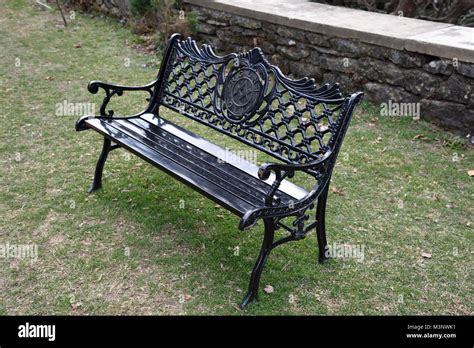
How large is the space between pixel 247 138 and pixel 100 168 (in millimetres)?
1262

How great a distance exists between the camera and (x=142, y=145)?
3.57 metres

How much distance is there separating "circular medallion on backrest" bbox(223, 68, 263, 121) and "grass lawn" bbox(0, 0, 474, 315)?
0.83m

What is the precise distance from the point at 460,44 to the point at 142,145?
122 inches

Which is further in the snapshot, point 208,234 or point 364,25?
point 364,25

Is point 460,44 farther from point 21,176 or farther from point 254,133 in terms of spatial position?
point 21,176

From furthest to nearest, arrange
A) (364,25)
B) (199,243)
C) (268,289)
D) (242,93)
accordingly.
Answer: (364,25)
(199,243)
(242,93)
(268,289)

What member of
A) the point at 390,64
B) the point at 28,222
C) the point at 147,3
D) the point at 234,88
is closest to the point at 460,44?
the point at 390,64

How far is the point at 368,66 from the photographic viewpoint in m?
5.38

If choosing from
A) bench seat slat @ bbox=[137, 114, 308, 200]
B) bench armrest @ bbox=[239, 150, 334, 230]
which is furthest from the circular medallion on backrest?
bench armrest @ bbox=[239, 150, 334, 230]

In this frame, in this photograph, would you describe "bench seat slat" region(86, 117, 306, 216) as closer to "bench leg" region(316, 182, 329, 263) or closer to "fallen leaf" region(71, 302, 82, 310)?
"bench leg" region(316, 182, 329, 263)

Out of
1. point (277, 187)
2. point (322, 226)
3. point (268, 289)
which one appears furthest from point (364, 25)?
point (268, 289)

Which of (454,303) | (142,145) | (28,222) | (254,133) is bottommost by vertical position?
(28,222)

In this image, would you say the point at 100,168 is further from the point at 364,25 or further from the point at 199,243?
the point at 364,25

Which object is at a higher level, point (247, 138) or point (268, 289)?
point (247, 138)
